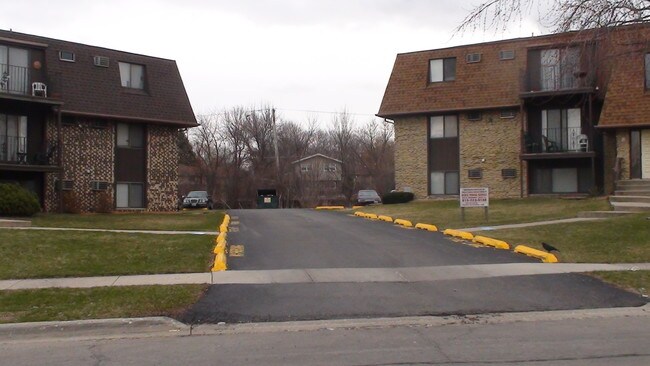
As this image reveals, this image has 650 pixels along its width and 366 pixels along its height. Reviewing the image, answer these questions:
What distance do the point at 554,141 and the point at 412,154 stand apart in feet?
22.3

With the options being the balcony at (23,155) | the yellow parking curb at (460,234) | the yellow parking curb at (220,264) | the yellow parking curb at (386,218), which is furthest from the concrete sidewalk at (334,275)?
the balcony at (23,155)

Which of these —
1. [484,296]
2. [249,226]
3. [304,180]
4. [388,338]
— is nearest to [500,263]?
[484,296]

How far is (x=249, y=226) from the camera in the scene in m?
21.5

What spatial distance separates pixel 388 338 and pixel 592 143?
2340 cm

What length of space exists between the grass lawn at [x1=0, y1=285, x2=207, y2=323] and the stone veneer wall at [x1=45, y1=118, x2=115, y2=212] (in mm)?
17973

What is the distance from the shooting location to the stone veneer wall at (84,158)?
2695 centimetres

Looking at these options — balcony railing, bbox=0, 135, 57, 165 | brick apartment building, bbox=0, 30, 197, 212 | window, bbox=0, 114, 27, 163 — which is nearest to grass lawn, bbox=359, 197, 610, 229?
brick apartment building, bbox=0, 30, 197, 212

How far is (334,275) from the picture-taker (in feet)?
38.9

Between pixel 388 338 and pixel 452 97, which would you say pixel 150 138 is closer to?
pixel 452 97

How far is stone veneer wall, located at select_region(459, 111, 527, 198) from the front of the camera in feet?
98.4

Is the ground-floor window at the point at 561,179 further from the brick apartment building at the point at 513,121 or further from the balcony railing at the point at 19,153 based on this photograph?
the balcony railing at the point at 19,153

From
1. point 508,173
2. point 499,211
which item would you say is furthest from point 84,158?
point 508,173

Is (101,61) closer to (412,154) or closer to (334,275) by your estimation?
(412,154)

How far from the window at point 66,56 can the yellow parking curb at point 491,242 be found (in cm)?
2013
